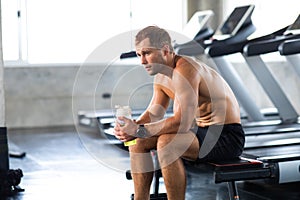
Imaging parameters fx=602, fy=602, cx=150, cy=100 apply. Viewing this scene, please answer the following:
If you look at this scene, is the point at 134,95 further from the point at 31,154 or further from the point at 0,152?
the point at 0,152

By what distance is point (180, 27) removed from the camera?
865 centimetres

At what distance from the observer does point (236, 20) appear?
20.6 feet

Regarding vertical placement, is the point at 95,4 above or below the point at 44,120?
above

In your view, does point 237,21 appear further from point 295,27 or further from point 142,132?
point 142,132

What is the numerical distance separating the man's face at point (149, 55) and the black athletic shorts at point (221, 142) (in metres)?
0.44

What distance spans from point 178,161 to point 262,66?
119 inches

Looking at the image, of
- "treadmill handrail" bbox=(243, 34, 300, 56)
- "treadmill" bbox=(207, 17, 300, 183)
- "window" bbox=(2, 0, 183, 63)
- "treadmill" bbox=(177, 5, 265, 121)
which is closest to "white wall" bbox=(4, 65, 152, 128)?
"window" bbox=(2, 0, 183, 63)

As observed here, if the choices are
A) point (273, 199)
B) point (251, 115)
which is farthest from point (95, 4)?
point (273, 199)

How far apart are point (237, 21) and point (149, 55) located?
130 inches

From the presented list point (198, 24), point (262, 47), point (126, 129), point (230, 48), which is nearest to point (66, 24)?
point (198, 24)

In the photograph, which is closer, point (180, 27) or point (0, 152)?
point (0, 152)

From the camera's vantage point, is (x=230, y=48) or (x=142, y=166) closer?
(x=142, y=166)

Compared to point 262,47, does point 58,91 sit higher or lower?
lower

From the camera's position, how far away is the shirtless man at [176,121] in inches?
121
